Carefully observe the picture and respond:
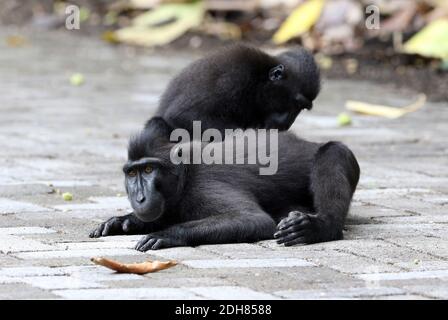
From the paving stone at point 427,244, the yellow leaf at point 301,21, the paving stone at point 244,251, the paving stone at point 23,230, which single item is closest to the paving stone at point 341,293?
the paving stone at point 244,251

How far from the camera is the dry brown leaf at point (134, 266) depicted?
5.06 m

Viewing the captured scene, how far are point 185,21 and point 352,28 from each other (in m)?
2.59

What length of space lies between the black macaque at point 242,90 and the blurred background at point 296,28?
3972 mm

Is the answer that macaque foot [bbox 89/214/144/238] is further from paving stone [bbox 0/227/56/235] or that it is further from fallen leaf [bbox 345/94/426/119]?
fallen leaf [bbox 345/94/426/119]

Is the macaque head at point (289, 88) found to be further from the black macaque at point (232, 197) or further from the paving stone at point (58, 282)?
the paving stone at point (58, 282)

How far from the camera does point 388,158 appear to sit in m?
8.77

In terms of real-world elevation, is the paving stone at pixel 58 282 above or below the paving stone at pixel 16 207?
below

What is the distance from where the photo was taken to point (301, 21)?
1412 cm

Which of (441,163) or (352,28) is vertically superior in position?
(352,28)

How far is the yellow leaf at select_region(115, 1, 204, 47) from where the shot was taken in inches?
608

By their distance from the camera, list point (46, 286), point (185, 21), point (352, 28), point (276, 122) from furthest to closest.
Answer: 1. point (185, 21)
2. point (352, 28)
3. point (276, 122)
4. point (46, 286)

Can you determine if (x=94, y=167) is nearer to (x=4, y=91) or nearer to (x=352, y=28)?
(x=4, y=91)

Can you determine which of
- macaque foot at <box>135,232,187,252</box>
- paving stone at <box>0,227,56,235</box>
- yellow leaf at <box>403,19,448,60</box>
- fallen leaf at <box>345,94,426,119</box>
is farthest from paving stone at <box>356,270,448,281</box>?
yellow leaf at <box>403,19,448,60</box>

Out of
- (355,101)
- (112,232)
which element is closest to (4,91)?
(355,101)
